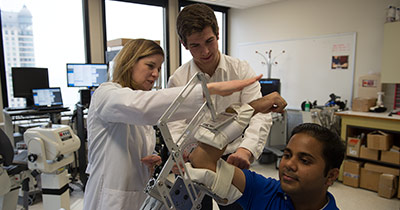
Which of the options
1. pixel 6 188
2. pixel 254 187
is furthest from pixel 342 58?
pixel 6 188

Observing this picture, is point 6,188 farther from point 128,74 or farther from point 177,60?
point 177,60

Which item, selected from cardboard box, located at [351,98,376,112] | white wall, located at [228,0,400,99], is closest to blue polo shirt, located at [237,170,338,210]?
cardboard box, located at [351,98,376,112]

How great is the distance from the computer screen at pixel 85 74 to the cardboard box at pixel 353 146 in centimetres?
329

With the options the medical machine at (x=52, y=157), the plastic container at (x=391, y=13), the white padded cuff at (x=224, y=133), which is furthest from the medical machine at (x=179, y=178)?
the plastic container at (x=391, y=13)

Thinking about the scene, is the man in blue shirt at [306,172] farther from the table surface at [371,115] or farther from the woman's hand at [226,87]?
the table surface at [371,115]

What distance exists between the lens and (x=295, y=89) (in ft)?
15.3

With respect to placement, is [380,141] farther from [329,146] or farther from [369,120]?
[329,146]

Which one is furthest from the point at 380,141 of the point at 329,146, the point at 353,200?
the point at 329,146

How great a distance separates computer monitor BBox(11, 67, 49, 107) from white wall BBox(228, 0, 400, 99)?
11.8 feet

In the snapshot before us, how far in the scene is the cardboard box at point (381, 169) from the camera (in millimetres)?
3025

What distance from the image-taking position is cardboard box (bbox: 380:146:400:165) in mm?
3008

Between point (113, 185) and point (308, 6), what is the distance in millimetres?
4399

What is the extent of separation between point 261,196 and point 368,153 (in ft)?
9.00

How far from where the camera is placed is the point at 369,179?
10.6 feet
